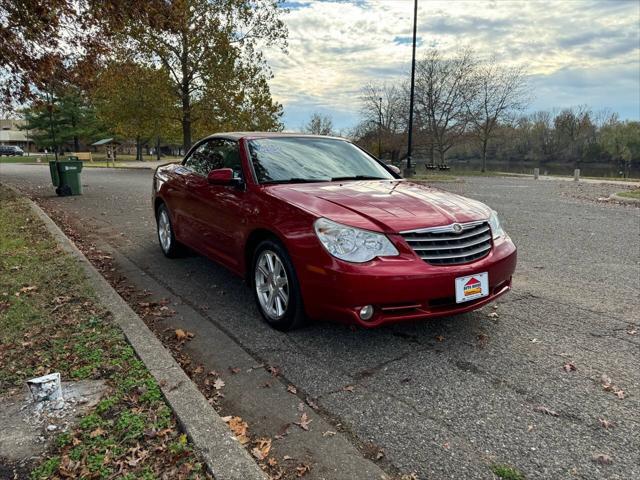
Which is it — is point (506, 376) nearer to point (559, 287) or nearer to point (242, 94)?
point (559, 287)

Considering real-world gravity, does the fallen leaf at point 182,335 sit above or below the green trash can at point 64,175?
below

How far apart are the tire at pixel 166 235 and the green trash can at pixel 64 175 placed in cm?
887

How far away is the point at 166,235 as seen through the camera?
618cm

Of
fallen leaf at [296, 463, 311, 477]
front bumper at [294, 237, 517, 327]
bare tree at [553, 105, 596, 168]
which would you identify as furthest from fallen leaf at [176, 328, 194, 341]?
bare tree at [553, 105, 596, 168]

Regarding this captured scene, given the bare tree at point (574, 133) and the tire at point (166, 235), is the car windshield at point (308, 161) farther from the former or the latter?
the bare tree at point (574, 133)

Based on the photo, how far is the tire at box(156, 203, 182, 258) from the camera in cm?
597

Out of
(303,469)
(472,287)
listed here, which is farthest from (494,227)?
(303,469)

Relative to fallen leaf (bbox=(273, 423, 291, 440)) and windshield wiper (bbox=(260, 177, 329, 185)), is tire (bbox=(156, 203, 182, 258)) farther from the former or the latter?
fallen leaf (bbox=(273, 423, 291, 440))

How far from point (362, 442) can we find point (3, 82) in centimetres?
1502

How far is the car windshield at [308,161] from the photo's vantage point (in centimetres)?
428

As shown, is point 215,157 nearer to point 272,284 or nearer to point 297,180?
point 297,180

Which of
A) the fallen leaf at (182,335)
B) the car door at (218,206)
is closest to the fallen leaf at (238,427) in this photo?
the fallen leaf at (182,335)

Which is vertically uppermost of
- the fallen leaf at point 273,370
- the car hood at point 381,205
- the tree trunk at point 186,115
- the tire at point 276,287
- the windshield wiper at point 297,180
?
the tree trunk at point 186,115

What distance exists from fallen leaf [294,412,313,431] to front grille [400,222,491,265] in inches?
51.0
